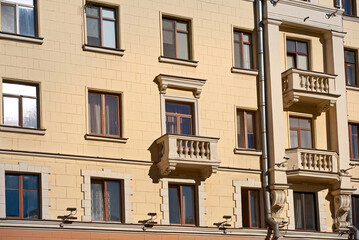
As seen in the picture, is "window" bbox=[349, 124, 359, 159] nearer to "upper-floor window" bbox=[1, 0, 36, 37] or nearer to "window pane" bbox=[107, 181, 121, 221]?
"window pane" bbox=[107, 181, 121, 221]

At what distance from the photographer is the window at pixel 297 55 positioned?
122 ft

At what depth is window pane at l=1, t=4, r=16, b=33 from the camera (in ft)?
101

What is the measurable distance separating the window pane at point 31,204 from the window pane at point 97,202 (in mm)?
2049

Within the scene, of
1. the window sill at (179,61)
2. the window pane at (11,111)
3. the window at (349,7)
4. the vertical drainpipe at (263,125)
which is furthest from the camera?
the window at (349,7)

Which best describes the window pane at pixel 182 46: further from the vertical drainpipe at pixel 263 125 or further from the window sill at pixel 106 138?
the window sill at pixel 106 138


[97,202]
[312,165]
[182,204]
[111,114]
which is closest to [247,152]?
[312,165]

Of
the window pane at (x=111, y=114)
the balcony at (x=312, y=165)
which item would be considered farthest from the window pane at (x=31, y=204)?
the balcony at (x=312, y=165)

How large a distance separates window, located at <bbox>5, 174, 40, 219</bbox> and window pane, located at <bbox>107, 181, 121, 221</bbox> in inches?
105

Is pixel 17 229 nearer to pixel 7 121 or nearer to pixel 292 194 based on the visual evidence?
pixel 7 121

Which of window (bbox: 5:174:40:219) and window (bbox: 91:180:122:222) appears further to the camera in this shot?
window (bbox: 91:180:122:222)

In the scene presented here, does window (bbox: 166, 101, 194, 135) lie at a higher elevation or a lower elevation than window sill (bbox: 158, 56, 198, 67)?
lower

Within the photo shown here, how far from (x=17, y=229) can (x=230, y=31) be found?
38.4 feet

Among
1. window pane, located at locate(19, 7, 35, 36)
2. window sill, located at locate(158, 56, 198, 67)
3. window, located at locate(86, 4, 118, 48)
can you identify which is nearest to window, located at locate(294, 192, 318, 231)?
window sill, located at locate(158, 56, 198, 67)

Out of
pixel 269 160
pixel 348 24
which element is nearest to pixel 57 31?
pixel 269 160
